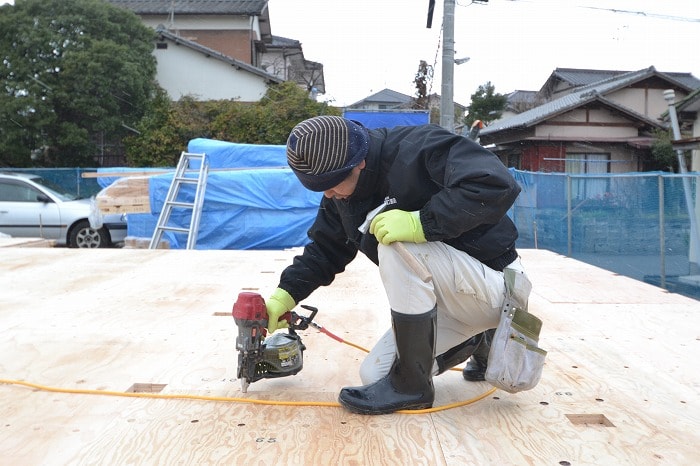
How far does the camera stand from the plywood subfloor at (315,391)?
1612 mm

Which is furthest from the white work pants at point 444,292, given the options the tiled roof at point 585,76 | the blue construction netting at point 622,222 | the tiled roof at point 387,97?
the tiled roof at point 387,97

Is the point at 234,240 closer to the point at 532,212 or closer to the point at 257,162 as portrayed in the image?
the point at 257,162

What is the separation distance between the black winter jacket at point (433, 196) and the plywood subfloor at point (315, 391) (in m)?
0.46

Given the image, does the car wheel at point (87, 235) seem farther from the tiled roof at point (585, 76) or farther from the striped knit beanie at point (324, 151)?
the tiled roof at point (585, 76)

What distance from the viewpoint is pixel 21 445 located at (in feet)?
5.35

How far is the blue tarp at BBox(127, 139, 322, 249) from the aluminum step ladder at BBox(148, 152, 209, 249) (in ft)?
0.53

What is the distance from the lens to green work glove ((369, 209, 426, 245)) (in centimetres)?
172

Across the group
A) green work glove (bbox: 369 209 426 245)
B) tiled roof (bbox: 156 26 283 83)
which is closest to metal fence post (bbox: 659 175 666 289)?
green work glove (bbox: 369 209 426 245)

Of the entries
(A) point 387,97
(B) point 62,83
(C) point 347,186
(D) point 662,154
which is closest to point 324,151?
(C) point 347,186

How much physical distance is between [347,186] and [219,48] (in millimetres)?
20121

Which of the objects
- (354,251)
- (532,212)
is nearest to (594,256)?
(532,212)

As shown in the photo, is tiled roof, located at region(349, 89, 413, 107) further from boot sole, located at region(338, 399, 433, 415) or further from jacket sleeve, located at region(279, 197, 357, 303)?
boot sole, located at region(338, 399, 433, 415)

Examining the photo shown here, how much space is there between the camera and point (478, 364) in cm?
218

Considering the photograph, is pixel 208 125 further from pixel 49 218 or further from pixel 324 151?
pixel 324 151
